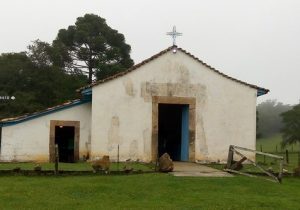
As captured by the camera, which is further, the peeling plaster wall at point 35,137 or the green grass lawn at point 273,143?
the green grass lawn at point 273,143

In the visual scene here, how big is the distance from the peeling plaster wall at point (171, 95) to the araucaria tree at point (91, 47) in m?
20.2

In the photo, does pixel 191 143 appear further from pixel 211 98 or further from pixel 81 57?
pixel 81 57

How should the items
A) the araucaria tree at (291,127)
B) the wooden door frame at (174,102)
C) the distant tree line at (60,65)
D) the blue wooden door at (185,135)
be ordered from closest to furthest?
the wooden door frame at (174,102) < the blue wooden door at (185,135) < the distant tree line at (60,65) < the araucaria tree at (291,127)

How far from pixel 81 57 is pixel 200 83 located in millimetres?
23194

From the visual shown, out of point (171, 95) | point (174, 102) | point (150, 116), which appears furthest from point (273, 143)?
point (150, 116)

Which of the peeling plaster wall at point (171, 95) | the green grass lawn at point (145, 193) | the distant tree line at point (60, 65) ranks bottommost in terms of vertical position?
the green grass lawn at point (145, 193)

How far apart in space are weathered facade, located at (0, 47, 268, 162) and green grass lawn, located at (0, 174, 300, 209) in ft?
21.0

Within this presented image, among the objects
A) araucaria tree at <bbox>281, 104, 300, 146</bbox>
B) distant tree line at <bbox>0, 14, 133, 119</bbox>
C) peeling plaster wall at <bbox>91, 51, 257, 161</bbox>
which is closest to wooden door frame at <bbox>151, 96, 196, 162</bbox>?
peeling plaster wall at <bbox>91, 51, 257, 161</bbox>

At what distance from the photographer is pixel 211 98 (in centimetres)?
2358

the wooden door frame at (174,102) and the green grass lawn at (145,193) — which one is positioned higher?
the wooden door frame at (174,102)

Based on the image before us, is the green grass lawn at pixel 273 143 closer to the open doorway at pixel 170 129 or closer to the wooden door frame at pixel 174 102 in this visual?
the open doorway at pixel 170 129

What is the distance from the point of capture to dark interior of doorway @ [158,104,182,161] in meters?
27.8

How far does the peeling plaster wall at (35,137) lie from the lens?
22.5 meters

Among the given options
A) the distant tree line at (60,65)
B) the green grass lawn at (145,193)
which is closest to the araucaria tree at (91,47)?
the distant tree line at (60,65)
